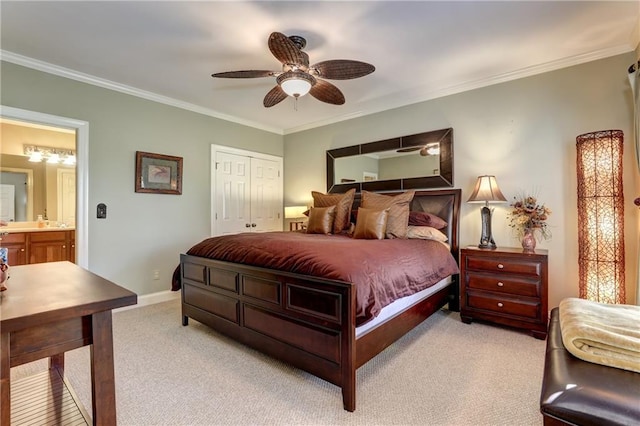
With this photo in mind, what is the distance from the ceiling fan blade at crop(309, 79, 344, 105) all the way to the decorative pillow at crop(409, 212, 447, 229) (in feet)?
4.99

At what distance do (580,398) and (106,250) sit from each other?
405 cm

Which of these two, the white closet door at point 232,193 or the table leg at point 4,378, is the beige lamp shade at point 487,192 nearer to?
the white closet door at point 232,193

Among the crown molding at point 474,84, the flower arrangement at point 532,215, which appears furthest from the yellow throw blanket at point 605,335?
the crown molding at point 474,84

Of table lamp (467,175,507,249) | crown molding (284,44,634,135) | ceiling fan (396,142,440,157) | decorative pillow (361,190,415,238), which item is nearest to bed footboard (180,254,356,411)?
decorative pillow (361,190,415,238)

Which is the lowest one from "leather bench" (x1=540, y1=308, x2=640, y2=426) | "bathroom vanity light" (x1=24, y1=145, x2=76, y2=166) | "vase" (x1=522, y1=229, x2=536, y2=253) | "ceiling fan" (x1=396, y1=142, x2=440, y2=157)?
"leather bench" (x1=540, y1=308, x2=640, y2=426)

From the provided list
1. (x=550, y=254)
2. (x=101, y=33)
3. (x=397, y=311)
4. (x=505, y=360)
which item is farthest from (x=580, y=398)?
(x=101, y=33)

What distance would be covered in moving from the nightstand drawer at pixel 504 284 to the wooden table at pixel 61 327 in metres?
2.87

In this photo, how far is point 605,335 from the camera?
1.18 m

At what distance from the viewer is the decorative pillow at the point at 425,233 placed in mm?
3124

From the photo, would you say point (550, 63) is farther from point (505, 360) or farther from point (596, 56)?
point (505, 360)

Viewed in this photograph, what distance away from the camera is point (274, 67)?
3018 millimetres

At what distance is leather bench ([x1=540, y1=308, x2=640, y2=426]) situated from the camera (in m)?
0.94

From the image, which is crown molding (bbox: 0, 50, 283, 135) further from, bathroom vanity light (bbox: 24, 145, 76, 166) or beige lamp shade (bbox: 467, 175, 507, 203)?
beige lamp shade (bbox: 467, 175, 507, 203)

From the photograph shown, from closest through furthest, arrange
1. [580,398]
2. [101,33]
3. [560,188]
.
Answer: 1. [580,398]
2. [101,33]
3. [560,188]
